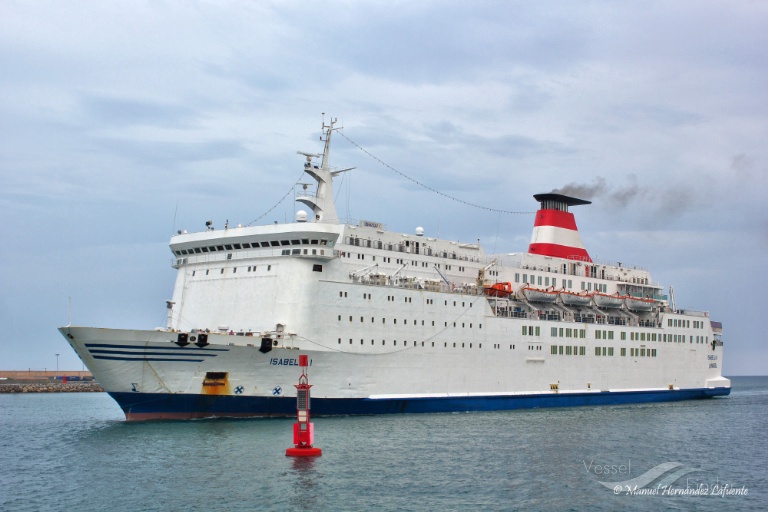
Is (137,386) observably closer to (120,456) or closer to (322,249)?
(120,456)

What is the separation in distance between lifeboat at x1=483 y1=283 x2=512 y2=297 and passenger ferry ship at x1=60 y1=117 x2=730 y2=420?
77mm

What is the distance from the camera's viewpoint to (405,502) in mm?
19031

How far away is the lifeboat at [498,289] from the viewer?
130ft

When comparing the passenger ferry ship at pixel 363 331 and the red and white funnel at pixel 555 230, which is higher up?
the red and white funnel at pixel 555 230

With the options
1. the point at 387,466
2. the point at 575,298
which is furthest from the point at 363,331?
the point at 575,298

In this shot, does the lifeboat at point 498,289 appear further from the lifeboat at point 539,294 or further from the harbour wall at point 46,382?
the harbour wall at point 46,382

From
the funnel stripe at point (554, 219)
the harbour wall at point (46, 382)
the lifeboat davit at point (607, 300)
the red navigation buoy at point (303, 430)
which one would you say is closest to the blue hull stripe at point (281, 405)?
the red navigation buoy at point (303, 430)

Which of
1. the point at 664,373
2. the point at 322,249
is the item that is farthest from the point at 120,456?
the point at 664,373

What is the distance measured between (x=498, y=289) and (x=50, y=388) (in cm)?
4620

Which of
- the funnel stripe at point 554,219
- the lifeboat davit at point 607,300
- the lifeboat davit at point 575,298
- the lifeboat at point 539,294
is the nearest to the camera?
the lifeboat at point 539,294

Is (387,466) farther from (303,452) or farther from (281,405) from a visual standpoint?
(281,405)

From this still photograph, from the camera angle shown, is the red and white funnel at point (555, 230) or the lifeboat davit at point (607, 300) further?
the red and white funnel at point (555, 230)

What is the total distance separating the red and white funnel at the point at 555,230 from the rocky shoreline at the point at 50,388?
4406 cm

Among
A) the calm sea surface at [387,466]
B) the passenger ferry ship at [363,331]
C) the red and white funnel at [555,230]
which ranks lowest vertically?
the calm sea surface at [387,466]
